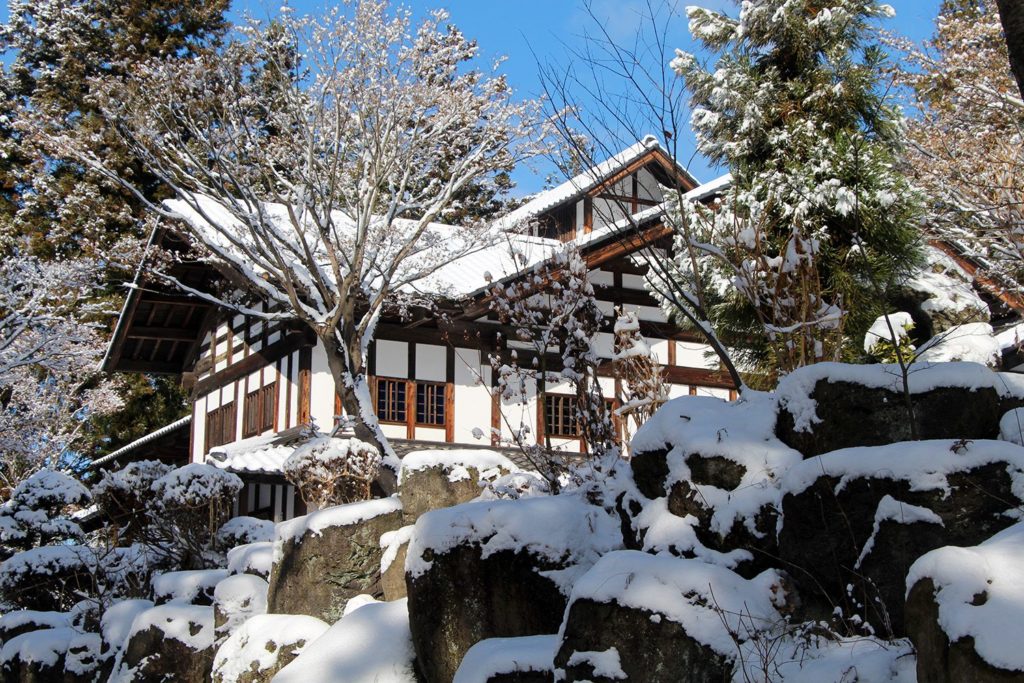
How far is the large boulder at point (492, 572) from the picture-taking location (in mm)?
6699

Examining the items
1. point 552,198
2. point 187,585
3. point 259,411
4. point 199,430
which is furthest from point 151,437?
point 187,585

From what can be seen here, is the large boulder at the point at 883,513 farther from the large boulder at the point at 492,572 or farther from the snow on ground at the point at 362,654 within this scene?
the snow on ground at the point at 362,654

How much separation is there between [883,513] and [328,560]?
617 centimetres

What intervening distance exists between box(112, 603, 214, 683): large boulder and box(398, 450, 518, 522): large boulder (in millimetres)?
2474

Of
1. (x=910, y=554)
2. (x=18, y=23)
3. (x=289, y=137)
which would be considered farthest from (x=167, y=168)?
(x=18, y=23)

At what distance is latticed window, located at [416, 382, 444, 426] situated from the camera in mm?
20000

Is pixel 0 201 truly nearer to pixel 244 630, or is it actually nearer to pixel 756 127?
pixel 756 127

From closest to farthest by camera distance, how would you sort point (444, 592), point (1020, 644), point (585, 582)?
point (1020, 644)
point (585, 582)
point (444, 592)

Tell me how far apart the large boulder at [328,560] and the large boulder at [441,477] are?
23 centimetres

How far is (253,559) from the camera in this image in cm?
1106

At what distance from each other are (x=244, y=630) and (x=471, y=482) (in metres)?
2.57

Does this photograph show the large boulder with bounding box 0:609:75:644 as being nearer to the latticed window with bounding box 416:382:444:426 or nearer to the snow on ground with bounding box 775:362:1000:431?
the latticed window with bounding box 416:382:444:426

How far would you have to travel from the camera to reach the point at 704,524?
19.4ft

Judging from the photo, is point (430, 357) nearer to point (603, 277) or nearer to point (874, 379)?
point (603, 277)
